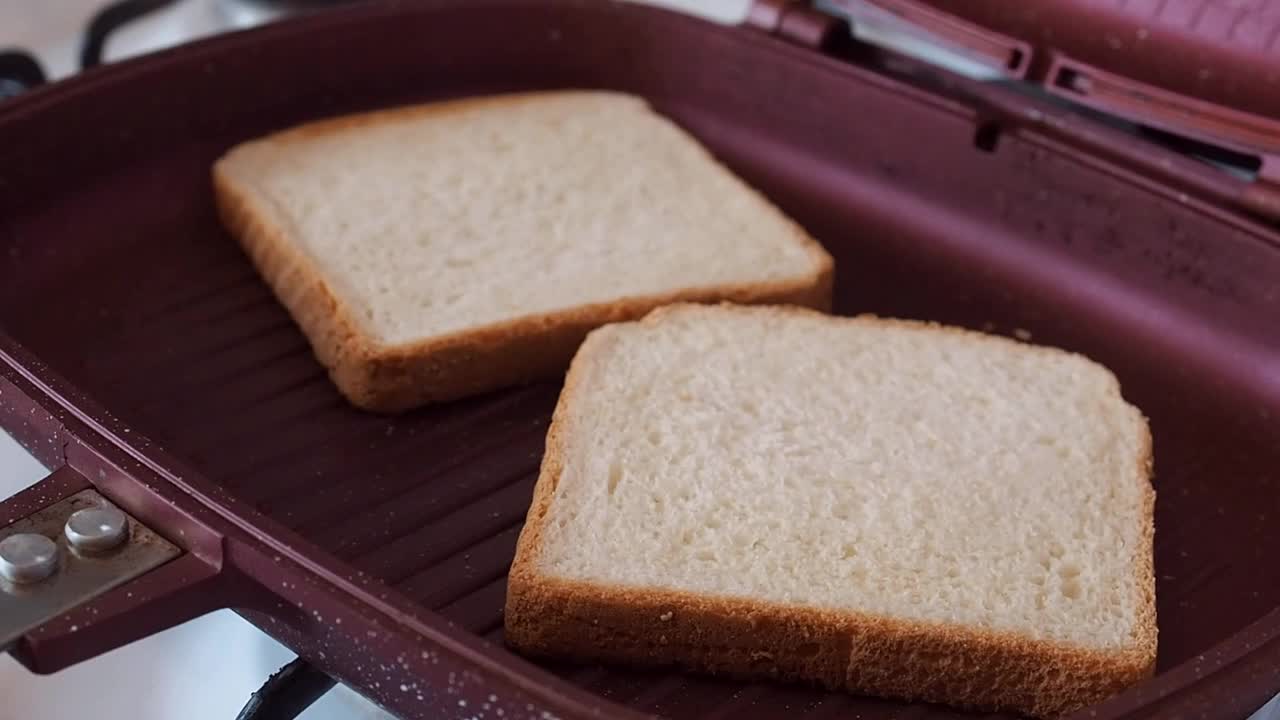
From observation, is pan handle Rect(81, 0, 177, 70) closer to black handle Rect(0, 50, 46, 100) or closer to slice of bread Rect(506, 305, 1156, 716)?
black handle Rect(0, 50, 46, 100)

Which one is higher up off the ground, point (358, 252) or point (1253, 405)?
point (1253, 405)

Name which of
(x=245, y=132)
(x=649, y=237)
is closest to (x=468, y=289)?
(x=649, y=237)

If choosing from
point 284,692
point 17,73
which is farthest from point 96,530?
point 17,73

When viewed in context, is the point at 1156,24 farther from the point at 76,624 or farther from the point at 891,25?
the point at 76,624

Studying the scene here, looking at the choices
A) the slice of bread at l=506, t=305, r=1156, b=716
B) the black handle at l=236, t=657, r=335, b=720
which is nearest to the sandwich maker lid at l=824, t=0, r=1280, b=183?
the slice of bread at l=506, t=305, r=1156, b=716

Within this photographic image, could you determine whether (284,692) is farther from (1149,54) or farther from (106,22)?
(106,22)

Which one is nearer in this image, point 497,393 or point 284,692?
point 284,692
